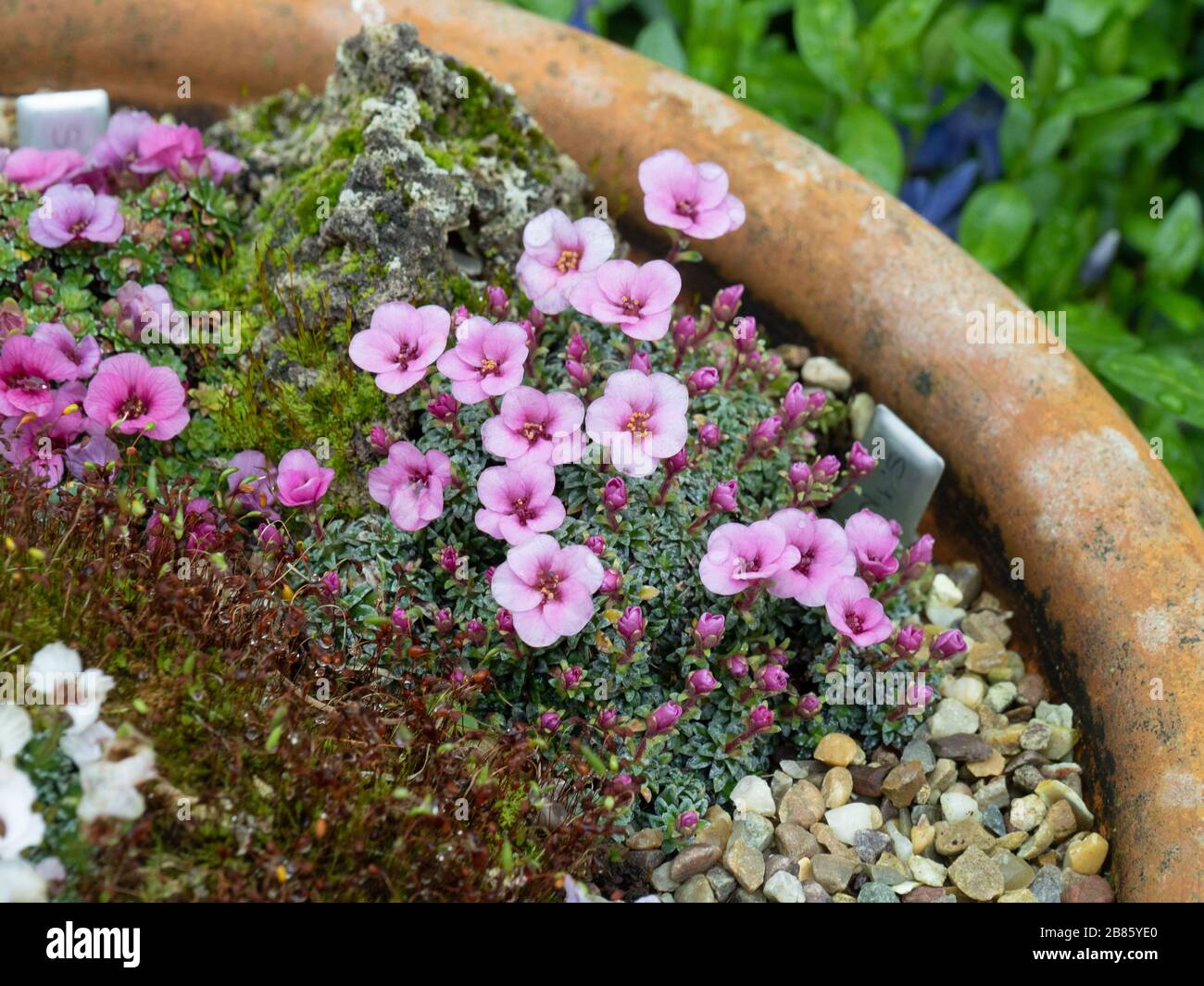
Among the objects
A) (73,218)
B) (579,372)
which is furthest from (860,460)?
(73,218)

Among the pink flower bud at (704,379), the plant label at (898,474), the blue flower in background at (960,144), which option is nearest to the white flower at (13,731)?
the pink flower bud at (704,379)

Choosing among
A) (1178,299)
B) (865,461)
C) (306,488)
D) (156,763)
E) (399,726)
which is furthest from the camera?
(1178,299)

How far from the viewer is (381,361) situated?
2.36 metres

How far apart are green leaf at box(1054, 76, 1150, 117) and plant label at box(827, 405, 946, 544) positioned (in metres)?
1.27

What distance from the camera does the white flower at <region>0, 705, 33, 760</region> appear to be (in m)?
1.78

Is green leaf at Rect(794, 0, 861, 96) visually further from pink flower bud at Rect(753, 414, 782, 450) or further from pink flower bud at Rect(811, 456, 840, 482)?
pink flower bud at Rect(811, 456, 840, 482)

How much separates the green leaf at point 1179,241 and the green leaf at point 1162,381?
34.3 inches

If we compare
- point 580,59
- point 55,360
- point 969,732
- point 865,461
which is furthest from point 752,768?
point 580,59

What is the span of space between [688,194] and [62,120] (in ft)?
5.55

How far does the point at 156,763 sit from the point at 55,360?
3.23ft

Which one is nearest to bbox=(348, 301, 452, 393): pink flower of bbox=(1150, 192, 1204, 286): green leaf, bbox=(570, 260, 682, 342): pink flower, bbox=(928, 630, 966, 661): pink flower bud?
bbox=(570, 260, 682, 342): pink flower

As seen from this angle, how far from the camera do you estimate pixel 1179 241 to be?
12.1 ft

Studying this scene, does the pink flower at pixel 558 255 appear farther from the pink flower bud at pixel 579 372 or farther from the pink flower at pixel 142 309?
the pink flower at pixel 142 309

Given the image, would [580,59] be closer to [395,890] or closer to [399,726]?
[399,726]
